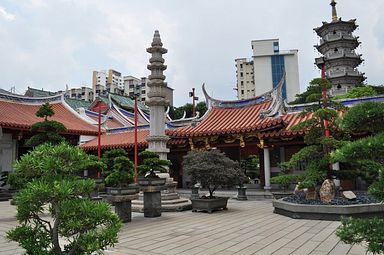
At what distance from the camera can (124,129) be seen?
22.8 m

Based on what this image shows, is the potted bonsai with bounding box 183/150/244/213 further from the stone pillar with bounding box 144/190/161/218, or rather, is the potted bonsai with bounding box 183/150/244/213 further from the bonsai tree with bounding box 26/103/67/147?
the bonsai tree with bounding box 26/103/67/147

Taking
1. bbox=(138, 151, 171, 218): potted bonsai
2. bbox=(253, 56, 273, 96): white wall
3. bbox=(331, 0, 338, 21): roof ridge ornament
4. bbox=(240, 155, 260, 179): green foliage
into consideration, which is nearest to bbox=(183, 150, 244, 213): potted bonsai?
bbox=(138, 151, 171, 218): potted bonsai

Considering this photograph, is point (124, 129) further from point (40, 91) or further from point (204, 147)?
point (40, 91)

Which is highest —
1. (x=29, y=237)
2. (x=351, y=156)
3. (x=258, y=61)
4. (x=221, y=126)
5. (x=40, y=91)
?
(x=258, y=61)

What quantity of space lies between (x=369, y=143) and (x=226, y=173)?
7532 millimetres

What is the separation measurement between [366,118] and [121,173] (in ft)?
23.2

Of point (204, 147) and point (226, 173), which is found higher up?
point (204, 147)

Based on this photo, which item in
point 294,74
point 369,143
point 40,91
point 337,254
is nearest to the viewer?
point 369,143

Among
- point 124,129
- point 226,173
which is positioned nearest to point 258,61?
point 124,129

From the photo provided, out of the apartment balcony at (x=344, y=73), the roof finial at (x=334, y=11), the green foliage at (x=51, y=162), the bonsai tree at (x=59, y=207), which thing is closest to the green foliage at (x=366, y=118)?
the bonsai tree at (x=59, y=207)

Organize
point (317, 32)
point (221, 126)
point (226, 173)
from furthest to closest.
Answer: point (317, 32)
point (221, 126)
point (226, 173)

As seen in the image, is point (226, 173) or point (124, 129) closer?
point (226, 173)

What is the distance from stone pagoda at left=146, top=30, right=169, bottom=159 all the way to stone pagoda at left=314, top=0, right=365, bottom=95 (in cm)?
3034

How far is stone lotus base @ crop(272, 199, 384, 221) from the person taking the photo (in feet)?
26.3
